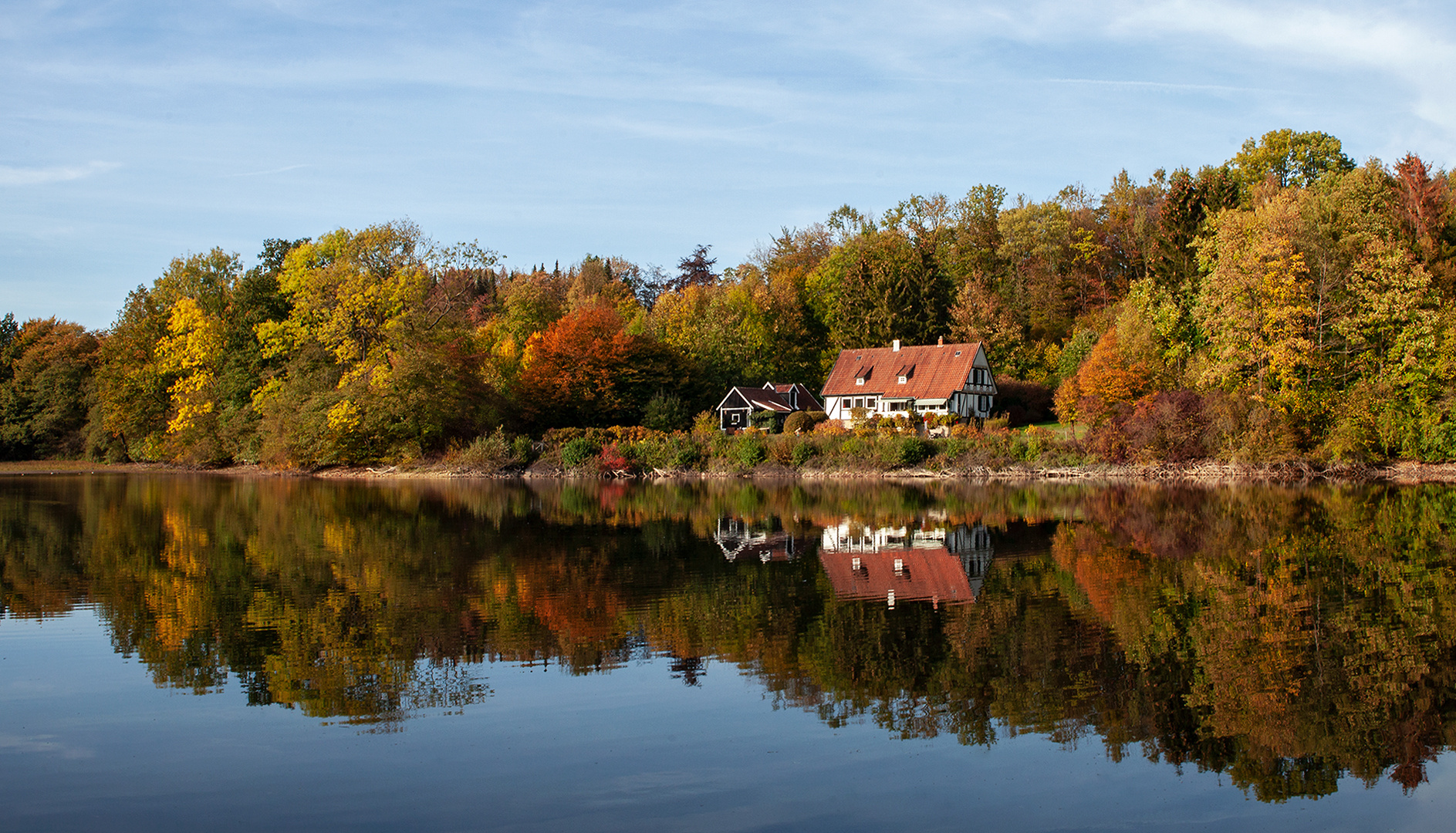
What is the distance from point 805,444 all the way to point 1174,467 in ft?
55.8

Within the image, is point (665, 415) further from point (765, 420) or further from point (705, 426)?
point (765, 420)

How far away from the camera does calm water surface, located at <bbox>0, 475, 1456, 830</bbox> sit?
7590 mm

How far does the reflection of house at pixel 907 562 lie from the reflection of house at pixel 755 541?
2.77ft

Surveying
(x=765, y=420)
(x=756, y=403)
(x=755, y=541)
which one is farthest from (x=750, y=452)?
(x=755, y=541)

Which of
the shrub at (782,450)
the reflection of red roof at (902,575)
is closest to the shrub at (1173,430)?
the shrub at (782,450)

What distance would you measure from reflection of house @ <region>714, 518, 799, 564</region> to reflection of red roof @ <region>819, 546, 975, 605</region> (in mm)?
1010

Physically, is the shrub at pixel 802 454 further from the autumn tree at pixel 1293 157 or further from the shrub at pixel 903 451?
the autumn tree at pixel 1293 157

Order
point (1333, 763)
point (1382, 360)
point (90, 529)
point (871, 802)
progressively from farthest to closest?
point (1382, 360)
point (90, 529)
point (1333, 763)
point (871, 802)

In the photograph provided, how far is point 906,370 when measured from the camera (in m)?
60.6

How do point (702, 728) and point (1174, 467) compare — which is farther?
point (1174, 467)

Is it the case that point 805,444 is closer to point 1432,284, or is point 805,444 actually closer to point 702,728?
point 1432,284

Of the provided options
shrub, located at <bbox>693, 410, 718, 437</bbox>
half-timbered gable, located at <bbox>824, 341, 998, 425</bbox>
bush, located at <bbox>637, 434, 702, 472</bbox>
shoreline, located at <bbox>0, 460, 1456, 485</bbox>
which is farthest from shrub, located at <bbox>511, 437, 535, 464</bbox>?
half-timbered gable, located at <bbox>824, 341, 998, 425</bbox>

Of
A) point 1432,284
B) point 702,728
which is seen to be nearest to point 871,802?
point 702,728

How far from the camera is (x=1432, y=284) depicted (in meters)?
42.5
